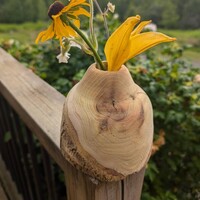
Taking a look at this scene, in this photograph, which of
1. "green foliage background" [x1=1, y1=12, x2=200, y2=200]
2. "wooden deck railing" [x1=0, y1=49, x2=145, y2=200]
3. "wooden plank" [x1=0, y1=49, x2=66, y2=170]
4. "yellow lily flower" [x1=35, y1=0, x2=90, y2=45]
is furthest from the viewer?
"green foliage background" [x1=1, y1=12, x2=200, y2=200]

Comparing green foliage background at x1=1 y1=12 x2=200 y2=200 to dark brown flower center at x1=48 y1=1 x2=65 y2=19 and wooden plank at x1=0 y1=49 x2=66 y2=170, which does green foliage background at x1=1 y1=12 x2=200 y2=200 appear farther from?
dark brown flower center at x1=48 y1=1 x2=65 y2=19

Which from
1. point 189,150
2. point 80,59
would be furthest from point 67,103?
point 80,59

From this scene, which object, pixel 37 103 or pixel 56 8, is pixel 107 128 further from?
pixel 37 103

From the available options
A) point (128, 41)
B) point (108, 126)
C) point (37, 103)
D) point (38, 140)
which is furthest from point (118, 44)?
point (38, 140)

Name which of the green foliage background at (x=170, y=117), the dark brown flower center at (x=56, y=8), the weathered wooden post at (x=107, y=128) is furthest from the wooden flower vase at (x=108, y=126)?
the green foliage background at (x=170, y=117)

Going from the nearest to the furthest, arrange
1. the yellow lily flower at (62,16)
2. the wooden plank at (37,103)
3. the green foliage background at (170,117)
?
the yellow lily flower at (62,16), the wooden plank at (37,103), the green foliage background at (170,117)

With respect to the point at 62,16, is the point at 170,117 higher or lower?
lower

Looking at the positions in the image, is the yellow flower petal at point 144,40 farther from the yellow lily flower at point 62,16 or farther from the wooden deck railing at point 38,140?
the wooden deck railing at point 38,140

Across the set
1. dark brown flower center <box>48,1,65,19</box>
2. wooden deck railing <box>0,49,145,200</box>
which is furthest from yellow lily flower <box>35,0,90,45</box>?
wooden deck railing <box>0,49,145,200</box>
